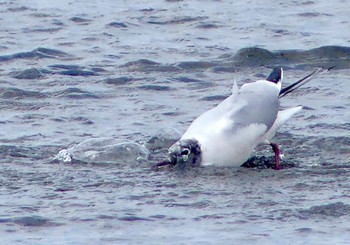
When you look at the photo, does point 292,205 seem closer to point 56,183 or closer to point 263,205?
point 263,205

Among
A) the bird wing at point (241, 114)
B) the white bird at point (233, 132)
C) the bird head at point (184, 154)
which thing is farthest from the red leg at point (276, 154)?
the bird head at point (184, 154)

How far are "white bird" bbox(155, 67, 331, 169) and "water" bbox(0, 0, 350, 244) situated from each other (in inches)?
5.1

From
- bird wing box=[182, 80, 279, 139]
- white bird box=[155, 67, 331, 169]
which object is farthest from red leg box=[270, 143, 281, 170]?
bird wing box=[182, 80, 279, 139]

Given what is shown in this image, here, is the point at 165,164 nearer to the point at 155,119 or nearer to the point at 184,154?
the point at 184,154

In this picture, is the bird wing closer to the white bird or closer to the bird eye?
the white bird

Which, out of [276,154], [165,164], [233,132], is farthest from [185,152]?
[276,154]

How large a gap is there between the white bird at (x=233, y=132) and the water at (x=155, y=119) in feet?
0.42

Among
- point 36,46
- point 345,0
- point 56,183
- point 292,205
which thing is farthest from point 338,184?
point 345,0

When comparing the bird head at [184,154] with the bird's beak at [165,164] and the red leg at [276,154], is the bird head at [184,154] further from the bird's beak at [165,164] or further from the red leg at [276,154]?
the red leg at [276,154]

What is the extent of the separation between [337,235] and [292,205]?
0.78m

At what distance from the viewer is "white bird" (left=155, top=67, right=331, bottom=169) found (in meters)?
9.49

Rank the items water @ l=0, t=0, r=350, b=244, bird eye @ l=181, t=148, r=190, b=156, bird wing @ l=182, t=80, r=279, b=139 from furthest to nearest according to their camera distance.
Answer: bird wing @ l=182, t=80, r=279, b=139 → bird eye @ l=181, t=148, r=190, b=156 → water @ l=0, t=0, r=350, b=244

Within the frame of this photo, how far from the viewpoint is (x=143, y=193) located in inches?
347

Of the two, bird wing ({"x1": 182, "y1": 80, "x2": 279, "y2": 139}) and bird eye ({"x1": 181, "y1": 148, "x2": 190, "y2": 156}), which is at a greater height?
bird wing ({"x1": 182, "y1": 80, "x2": 279, "y2": 139})
